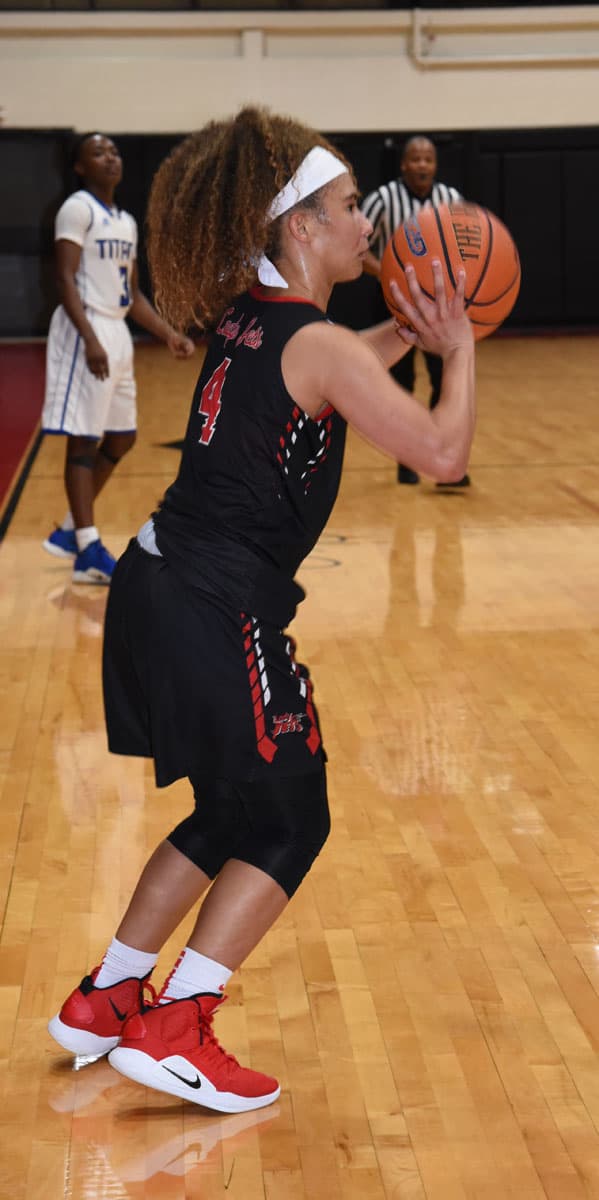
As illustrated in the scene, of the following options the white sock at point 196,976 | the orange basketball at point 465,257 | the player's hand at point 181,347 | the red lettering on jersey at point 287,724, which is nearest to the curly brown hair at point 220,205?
the orange basketball at point 465,257

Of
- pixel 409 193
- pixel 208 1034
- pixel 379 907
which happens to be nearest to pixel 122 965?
pixel 208 1034

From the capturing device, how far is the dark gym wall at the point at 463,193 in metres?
14.9

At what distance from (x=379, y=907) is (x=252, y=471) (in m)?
1.15

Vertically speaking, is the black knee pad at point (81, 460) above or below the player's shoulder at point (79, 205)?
below

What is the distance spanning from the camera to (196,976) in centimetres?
212

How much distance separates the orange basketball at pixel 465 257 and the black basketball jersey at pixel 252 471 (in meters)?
0.30

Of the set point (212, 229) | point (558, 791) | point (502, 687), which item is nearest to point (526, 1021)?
point (558, 791)

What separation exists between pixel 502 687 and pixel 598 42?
12.7 m

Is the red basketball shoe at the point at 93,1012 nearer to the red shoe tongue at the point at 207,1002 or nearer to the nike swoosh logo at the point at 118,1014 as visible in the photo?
the nike swoosh logo at the point at 118,1014

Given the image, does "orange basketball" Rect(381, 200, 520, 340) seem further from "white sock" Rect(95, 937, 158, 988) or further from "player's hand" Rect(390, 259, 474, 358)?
"white sock" Rect(95, 937, 158, 988)

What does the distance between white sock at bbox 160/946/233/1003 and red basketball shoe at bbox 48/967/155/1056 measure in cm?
16

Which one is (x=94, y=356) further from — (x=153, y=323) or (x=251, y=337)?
(x=251, y=337)

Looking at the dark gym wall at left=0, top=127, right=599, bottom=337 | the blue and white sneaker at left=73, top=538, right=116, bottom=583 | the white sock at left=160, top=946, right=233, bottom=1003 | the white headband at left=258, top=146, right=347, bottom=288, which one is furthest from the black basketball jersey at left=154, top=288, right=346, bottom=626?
the dark gym wall at left=0, top=127, right=599, bottom=337

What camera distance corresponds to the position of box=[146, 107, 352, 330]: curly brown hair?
2.03m
